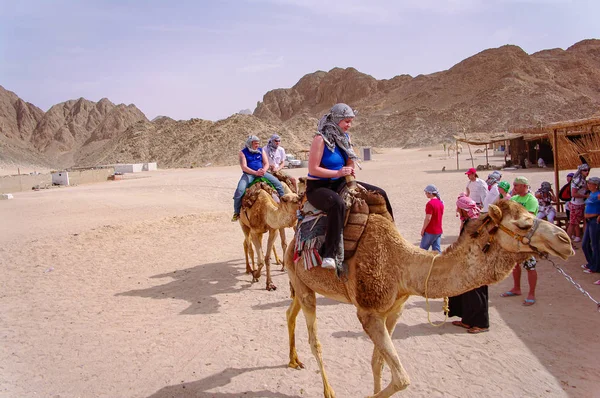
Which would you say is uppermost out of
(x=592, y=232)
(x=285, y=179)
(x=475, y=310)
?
(x=285, y=179)

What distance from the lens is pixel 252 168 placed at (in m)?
9.46

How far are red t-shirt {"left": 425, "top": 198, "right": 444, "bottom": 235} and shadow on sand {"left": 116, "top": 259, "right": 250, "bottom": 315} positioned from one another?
364cm

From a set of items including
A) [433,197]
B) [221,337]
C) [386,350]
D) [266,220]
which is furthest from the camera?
[266,220]

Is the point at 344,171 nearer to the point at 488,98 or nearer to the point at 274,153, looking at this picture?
the point at 274,153

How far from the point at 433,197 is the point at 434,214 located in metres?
0.31

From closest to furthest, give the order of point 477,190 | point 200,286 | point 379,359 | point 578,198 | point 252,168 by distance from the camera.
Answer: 1. point 379,359
2. point 200,286
3. point 477,190
4. point 252,168
5. point 578,198

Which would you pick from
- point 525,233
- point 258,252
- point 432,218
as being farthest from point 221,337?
point 525,233

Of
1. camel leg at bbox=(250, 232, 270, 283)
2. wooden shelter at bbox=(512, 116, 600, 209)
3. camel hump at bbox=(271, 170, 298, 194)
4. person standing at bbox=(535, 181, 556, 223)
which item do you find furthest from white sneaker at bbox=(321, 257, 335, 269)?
wooden shelter at bbox=(512, 116, 600, 209)

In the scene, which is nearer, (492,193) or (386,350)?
(386,350)

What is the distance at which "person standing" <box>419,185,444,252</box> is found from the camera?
7.63 meters

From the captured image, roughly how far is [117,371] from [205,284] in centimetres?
355

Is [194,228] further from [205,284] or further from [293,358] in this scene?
[293,358]

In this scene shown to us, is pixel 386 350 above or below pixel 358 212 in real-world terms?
below

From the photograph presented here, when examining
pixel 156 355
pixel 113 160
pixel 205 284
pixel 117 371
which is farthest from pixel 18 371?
pixel 113 160
